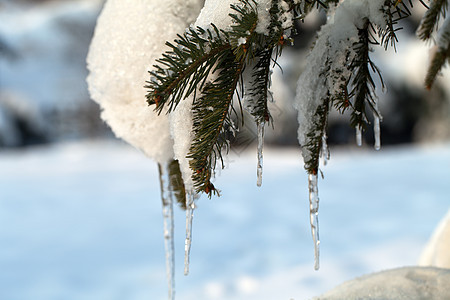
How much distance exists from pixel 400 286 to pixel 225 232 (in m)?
2.18

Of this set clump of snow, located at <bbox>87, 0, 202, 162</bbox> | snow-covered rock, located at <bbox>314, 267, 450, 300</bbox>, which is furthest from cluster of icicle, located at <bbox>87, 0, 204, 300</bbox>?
snow-covered rock, located at <bbox>314, 267, 450, 300</bbox>

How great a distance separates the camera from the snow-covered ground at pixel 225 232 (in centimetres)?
237

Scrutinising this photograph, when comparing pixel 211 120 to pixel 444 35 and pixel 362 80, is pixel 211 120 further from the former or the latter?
pixel 444 35

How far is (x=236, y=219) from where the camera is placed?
3.44 m

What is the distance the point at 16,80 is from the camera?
1169 centimetres

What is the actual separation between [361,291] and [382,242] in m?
1.98

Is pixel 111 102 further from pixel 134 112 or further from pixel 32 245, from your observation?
pixel 32 245

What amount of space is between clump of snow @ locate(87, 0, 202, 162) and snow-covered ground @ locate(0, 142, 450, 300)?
1.53 feet

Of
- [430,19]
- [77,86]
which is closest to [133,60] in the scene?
[430,19]

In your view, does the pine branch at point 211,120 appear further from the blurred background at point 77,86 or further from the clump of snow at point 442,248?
the blurred background at point 77,86

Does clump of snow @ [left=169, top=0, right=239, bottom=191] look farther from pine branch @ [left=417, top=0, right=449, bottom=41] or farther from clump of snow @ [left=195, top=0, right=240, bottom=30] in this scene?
pine branch @ [left=417, top=0, right=449, bottom=41]

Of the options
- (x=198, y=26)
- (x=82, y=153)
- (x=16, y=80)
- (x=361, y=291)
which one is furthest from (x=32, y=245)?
(x=16, y=80)

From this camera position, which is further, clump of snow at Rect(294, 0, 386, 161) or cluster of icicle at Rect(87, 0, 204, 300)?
cluster of icicle at Rect(87, 0, 204, 300)

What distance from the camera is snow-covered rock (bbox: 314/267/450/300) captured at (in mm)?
1006
